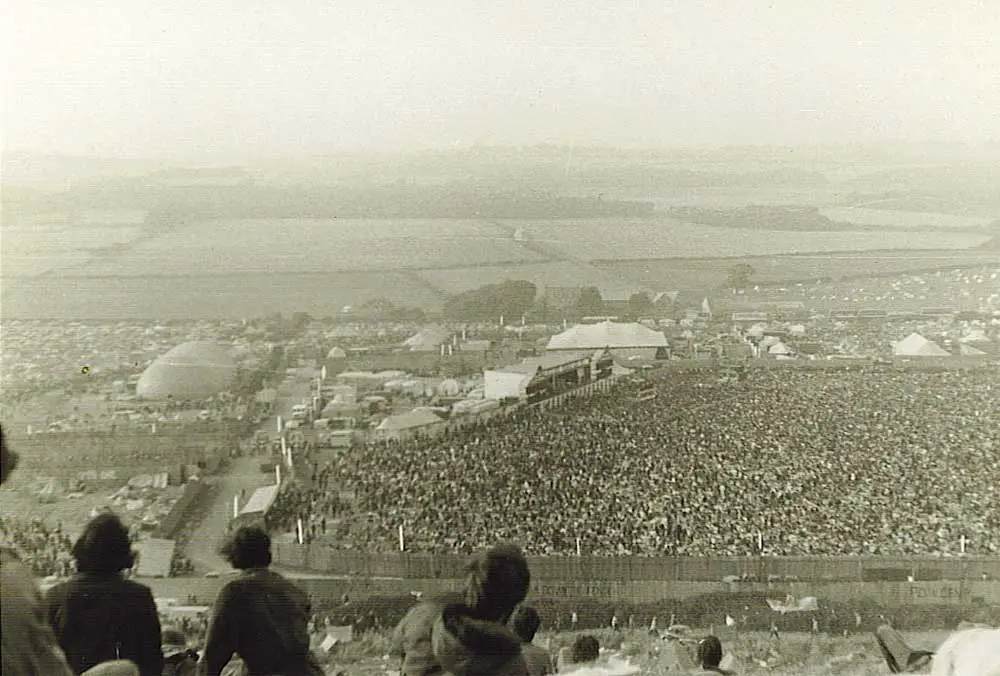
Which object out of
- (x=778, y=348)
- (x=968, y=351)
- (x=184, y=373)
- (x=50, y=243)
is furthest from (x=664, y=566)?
(x=50, y=243)

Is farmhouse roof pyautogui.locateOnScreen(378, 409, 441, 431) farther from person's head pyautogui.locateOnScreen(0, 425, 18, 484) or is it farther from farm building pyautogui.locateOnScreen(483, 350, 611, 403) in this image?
person's head pyautogui.locateOnScreen(0, 425, 18, 484)

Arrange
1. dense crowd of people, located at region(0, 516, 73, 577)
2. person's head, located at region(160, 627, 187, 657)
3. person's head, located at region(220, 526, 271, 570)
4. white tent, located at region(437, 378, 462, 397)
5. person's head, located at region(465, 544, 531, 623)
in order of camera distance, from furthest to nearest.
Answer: white tent, located at region(437, 378, 462, 397), dense crowd of people, located at region(0, 516, 73, 577), person's head, located at region(160, 627, 187, 657), person's head, located at region(220, 526, 271, 570), person's head, located at region(465, 544, 531, 623)

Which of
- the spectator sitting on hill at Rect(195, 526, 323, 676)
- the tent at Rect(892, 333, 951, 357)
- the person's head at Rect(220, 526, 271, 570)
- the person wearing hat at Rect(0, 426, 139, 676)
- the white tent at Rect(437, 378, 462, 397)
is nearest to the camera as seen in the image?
the person wearing hat at Rect(0, 426, 139, 676)

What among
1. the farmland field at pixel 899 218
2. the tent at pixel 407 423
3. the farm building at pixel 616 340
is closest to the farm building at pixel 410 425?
the tent at pixel 407 423

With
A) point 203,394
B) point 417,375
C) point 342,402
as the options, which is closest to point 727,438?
point 417,375

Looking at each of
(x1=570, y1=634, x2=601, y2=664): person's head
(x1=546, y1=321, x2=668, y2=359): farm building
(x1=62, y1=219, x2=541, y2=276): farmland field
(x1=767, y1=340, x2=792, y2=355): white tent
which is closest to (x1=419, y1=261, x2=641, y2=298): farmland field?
(x1=62, y1=219, x2=541, y2=276): farmland field

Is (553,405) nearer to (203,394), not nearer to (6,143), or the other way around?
(203,394)
